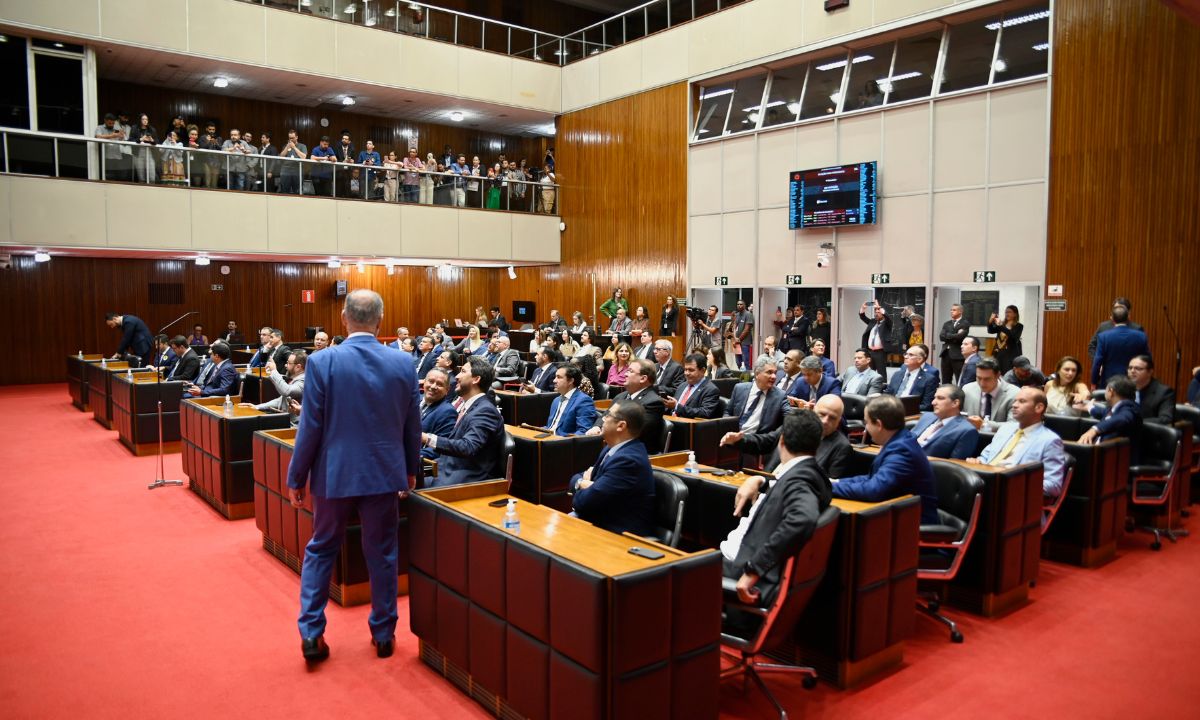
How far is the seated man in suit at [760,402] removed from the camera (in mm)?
6824

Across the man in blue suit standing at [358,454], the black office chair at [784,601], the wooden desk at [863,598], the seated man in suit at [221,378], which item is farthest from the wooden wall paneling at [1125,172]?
the seated man in suit at [221,378]

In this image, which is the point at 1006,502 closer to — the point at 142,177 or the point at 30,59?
the point at 142,177

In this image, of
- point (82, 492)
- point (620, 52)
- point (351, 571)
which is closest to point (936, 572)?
point (351, 571)

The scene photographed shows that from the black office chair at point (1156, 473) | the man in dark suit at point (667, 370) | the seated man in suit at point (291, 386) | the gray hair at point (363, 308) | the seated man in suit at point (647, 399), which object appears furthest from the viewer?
the man in dark suit at point (667, 370)

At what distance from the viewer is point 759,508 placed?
11.8 ft

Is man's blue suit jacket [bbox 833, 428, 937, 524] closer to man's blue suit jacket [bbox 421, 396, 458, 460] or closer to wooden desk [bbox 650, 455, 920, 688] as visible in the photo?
wooden desk [bbox 650, 455, 920, 688]

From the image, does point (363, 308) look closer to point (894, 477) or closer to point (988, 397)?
point (894, 477)

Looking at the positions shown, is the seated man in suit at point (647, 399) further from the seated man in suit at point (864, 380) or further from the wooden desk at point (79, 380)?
the wooden desk at point (79, 380)

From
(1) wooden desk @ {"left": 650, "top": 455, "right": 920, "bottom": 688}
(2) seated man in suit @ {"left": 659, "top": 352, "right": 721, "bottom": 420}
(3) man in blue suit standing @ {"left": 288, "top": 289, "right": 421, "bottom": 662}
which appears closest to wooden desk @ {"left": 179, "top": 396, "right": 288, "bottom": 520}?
(3) man in blue suit standing @ {"left": 288, "top": 289, "right": 421, "bottom": 662}

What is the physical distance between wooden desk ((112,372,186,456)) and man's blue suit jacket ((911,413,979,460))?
8.17 metres

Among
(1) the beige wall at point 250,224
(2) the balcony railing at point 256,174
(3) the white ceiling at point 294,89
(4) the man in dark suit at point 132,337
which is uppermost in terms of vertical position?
(3) the white ceiling at point 294,89

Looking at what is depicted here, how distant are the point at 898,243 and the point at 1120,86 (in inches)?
139

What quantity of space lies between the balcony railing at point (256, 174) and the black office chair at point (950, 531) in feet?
44.7

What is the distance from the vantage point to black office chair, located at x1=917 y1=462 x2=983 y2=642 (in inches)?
171
